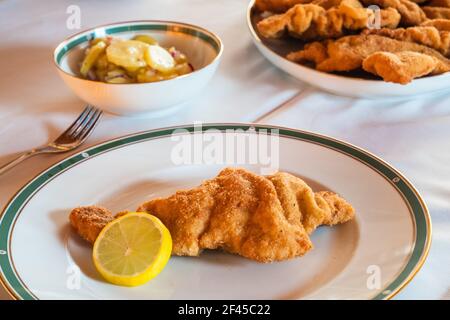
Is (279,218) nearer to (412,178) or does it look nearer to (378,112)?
(412,178)

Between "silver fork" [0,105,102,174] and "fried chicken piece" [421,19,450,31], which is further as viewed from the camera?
"fried chicken piece" [421,19,450,31]

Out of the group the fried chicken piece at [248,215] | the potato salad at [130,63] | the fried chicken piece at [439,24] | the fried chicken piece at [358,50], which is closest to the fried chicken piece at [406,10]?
the fried chicken piece at [439,24]

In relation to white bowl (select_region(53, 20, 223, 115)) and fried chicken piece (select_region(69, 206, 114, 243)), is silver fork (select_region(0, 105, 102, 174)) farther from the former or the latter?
fried chicken piece (select_region(69, 206, 114, 243))

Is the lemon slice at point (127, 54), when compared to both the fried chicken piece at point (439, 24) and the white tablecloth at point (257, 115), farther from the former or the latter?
the fried chicken piece at point (439, 24)

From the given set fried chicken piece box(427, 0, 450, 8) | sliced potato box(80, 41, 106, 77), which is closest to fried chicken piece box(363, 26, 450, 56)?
fried chicken piece box(427, 0, 450, 8)

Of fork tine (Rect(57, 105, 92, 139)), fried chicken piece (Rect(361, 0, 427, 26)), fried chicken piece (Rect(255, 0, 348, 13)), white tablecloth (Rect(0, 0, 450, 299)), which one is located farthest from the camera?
fried chicken piece (Rect(255, 0, 348, 13))

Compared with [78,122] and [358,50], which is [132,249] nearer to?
[78,122]

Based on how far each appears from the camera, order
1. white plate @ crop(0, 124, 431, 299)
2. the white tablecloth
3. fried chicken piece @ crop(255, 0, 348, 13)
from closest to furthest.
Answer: white plate @ crop(0, 124, 431, 299), the white tablecloth, fried chicken piece @ crop(255, 0, 348, 13)
